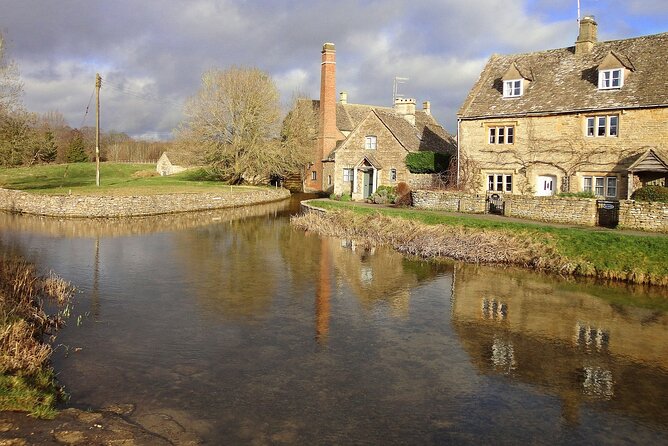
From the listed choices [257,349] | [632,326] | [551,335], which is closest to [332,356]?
[257,349]

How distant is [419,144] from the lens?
41312 millimetres

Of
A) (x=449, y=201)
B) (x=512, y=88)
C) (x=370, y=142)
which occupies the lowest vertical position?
(x=449, y=201)

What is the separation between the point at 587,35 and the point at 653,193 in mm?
12564

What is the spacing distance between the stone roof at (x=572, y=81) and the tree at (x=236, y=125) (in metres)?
23.5

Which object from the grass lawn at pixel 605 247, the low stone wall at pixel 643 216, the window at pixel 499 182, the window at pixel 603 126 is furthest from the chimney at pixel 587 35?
the grass lawn at pixel 605 247

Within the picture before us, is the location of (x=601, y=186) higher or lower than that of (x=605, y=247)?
higher

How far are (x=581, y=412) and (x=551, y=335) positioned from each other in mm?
4301

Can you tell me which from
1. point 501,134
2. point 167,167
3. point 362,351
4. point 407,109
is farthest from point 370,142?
point 167,167

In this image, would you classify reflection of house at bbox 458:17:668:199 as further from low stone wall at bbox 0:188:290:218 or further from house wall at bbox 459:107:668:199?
low stone wall at bbox 0:188:290:218

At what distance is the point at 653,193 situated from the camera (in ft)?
79.3

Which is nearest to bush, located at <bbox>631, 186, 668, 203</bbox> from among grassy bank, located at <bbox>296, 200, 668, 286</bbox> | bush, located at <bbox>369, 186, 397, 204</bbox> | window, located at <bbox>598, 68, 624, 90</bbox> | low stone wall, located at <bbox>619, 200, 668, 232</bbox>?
low stone wall, located at <bbox>619, 200, 668, 232</bbox>

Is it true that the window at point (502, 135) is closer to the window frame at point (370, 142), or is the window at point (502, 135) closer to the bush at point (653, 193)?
the bush at point (653, 193)

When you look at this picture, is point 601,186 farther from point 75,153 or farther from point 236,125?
point 75,153

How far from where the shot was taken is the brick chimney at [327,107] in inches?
2020
